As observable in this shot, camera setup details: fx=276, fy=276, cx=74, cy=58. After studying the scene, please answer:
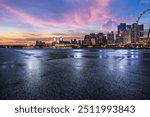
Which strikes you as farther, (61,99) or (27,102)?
(61,99)

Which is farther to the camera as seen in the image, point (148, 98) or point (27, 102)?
point (148, 98)

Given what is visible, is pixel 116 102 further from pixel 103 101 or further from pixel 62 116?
pixel 62 116

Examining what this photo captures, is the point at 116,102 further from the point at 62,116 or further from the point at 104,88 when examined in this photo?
the point at 104,88

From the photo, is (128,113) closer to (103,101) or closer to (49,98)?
(103,101)

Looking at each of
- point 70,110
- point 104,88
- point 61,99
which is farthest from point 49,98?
point 104,88

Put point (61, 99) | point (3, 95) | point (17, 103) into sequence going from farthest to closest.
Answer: point (3, 95) < point (61, 99) < point (17, 103)

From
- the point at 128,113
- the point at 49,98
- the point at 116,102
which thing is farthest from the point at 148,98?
the point at 49,98

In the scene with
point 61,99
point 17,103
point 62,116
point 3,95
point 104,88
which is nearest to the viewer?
point 62,116

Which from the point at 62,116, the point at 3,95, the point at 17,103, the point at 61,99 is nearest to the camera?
the point at 62,116

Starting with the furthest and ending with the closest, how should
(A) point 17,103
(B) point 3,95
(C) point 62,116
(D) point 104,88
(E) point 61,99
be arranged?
Answer: (D) point 104,88, (B) point 3,95, (E) point 61,99, (A) point 17,103, (C) point 62,116
